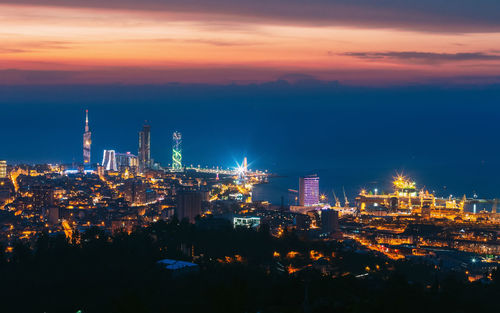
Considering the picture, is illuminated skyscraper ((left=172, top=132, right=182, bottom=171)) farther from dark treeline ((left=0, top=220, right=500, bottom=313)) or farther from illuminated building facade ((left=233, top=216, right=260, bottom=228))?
dark treeline ((left=0, top=220, right=500, bottom=313))

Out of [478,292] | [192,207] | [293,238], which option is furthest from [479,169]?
[478,292]

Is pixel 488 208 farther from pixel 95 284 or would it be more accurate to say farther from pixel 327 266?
pixel 95 284

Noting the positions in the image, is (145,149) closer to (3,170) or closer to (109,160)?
(109,160)

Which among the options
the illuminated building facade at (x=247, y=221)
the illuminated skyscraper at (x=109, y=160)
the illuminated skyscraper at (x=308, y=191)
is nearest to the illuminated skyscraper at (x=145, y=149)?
the illuminated skyscraper at (x=109, y=160)

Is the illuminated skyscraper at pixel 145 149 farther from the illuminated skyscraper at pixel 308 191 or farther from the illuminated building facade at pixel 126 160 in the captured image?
the illuminated skyscraper at pixel 308 191

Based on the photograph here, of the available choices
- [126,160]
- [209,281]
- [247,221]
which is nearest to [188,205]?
[247,221]

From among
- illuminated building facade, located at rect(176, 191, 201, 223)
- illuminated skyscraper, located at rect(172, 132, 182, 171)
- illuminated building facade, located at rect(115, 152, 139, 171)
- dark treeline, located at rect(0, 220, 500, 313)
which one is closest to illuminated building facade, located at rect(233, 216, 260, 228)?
illuminated building facade, located at rect(176, 191, 201, 223)
